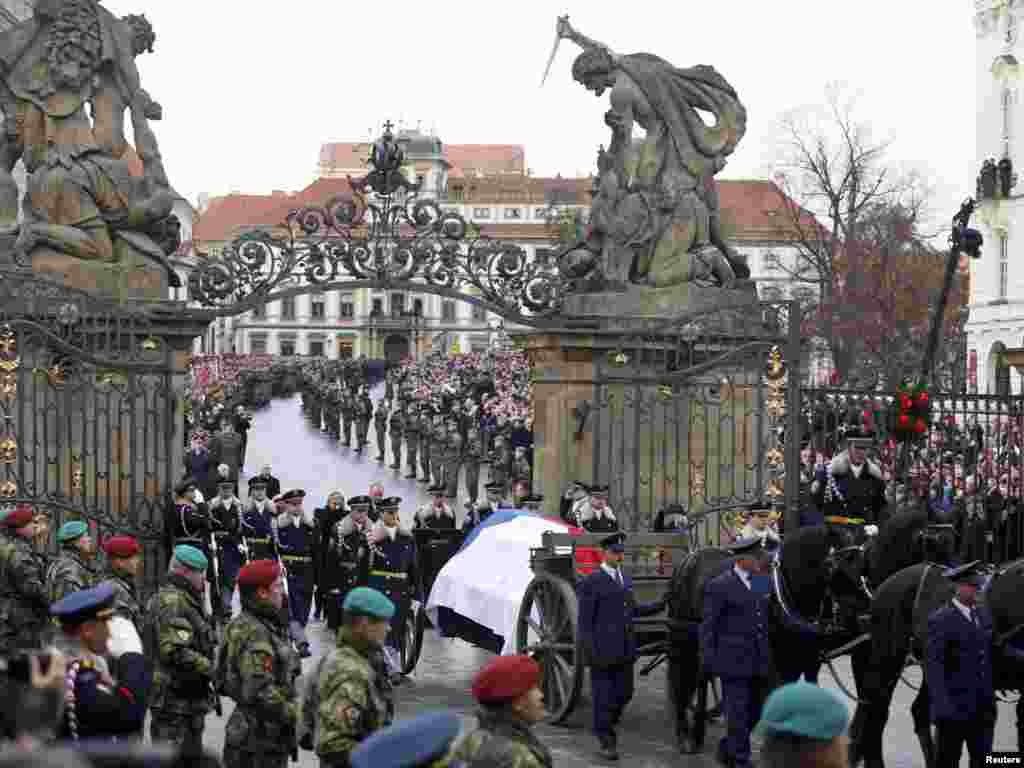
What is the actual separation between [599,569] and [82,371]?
18.7 feet

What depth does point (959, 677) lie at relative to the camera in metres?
9.58

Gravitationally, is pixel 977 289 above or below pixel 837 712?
above

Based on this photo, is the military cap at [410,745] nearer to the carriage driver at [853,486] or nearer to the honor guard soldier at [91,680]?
the honor guard soldier at [91,680]

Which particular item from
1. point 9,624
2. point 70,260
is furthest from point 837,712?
point 70,260

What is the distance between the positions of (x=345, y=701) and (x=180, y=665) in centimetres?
202

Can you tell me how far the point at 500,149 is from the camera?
153875 mm

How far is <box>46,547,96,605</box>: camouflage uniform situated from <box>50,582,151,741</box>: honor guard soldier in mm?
3616

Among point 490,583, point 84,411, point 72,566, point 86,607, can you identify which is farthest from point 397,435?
point 86,607

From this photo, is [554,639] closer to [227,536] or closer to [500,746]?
[227,536]

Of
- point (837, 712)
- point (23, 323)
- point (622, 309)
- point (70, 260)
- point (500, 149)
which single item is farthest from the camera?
point (500, 149)

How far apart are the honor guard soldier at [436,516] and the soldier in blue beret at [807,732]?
12.7m

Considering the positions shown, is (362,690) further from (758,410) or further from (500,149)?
(500,149)

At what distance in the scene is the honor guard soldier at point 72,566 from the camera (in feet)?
33.0

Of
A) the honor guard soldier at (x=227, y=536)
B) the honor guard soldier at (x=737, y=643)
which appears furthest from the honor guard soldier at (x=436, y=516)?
the honor guard soldier at (x=737, y=643)
